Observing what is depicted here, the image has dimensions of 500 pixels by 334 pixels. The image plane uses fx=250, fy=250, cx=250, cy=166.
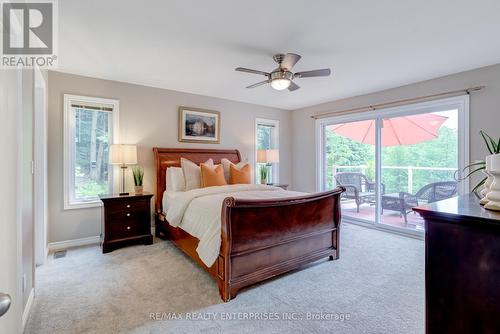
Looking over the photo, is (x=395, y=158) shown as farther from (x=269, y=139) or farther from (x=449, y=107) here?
(x=269, y=139)

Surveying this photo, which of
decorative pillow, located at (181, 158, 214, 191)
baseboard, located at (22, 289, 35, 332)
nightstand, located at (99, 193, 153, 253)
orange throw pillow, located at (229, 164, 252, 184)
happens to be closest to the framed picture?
decorative pillow, located at (181, 158, 214, 191)

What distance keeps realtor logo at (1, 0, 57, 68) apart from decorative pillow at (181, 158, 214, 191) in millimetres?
2150

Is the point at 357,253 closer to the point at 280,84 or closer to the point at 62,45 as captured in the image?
the point at 280,84

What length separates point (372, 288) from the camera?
246cm

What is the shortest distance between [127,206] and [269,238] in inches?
86.6

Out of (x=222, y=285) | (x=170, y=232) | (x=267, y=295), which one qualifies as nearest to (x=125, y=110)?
(x=170, y=232)

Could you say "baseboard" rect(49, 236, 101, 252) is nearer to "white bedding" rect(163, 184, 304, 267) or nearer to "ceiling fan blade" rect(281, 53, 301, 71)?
"white bedding" rect(163, 184, 304, 267)

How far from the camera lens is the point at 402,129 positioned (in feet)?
14.5

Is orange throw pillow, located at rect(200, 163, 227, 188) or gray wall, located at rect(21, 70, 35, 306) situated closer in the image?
gray wall, located at rect(21, 70, 35, 306)

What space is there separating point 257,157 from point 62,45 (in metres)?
3.63

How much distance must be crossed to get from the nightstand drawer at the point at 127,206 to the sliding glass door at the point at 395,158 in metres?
3.72

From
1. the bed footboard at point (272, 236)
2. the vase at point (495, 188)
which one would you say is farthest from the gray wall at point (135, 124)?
the vase at point (495, 188)

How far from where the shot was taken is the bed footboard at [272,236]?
228 centimetres

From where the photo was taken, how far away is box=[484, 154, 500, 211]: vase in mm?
1124
